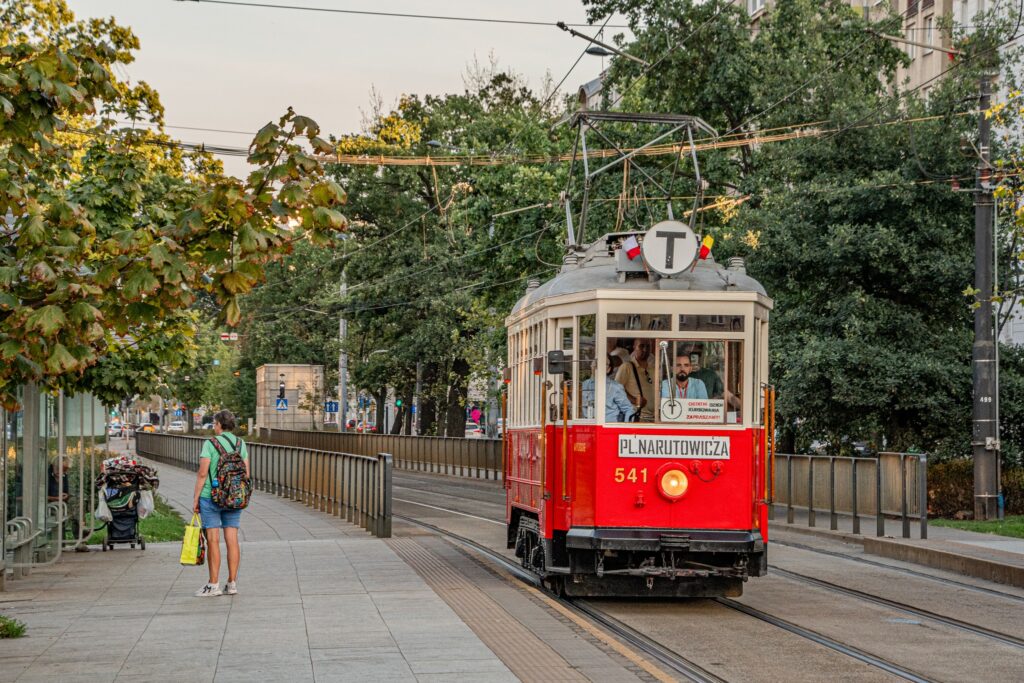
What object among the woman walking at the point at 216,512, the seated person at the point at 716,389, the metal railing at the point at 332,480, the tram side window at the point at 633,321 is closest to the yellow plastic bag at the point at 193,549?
the woman walking at the point at 216,512

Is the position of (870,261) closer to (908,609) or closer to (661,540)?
(908,609)

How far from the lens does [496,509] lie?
28.0 m

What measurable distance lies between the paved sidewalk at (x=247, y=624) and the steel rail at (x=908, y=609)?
156 inches

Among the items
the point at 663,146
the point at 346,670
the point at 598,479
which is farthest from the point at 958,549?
the point at 663,146

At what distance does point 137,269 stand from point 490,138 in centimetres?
3424

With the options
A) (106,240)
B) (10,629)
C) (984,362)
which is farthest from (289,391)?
→ (106,240)

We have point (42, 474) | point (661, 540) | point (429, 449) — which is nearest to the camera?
point (661, 540)

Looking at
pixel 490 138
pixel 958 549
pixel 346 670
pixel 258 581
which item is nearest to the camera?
pixel 346 670

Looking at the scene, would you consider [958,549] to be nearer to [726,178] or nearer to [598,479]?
[598,479]

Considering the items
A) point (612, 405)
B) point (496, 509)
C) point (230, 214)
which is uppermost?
point (230, 214)

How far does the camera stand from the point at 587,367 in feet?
41.7

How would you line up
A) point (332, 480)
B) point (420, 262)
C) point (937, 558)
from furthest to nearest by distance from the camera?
point (420, 262) → point (332, 480) → point (937, 558)

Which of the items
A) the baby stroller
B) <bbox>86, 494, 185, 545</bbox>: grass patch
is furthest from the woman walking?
<bbox>86, 494, 185, 545</bbox>: grass patch

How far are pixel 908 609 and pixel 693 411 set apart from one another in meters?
2.63
